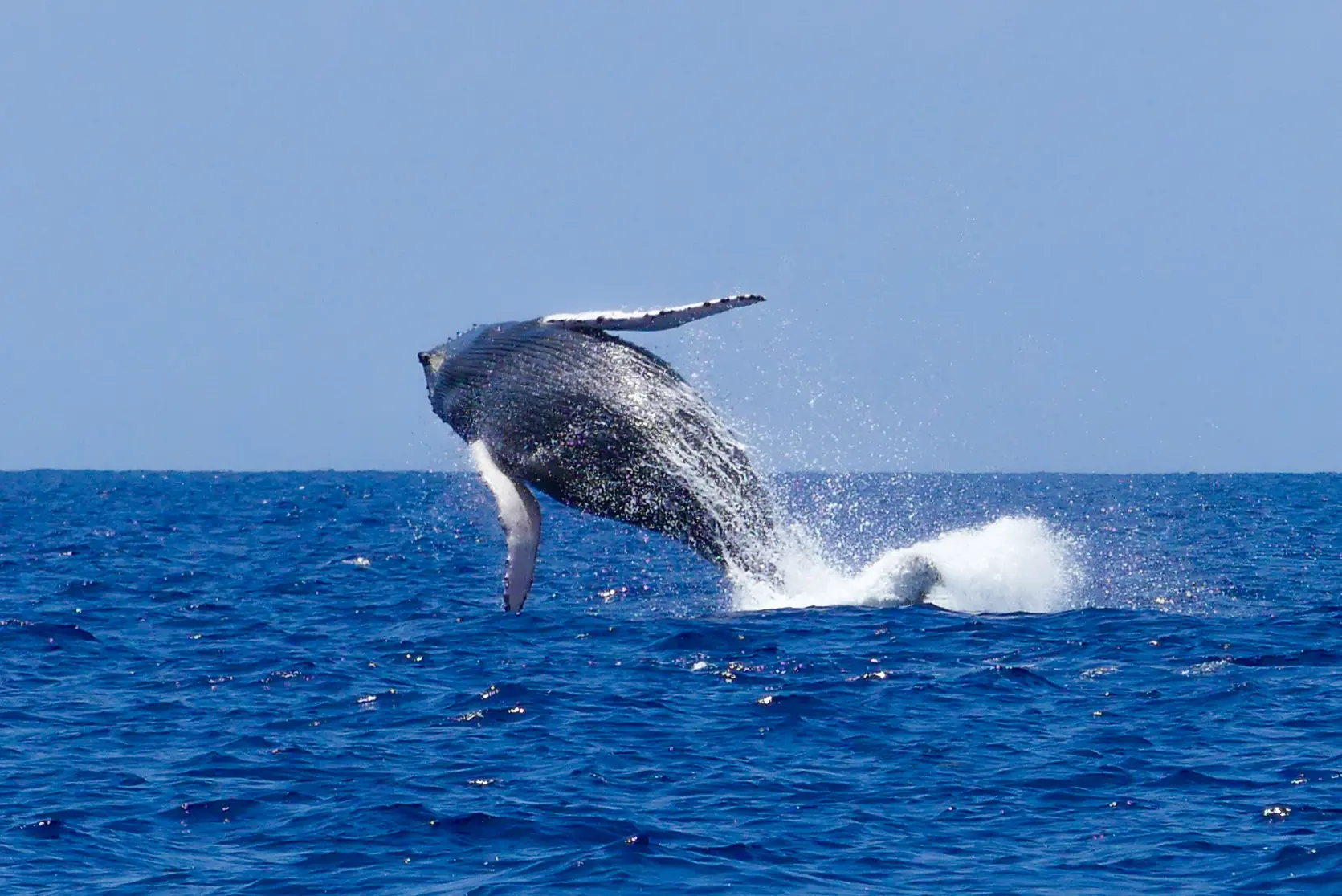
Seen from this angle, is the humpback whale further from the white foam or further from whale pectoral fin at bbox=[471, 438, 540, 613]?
the white foam

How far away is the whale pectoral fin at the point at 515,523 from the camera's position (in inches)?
590

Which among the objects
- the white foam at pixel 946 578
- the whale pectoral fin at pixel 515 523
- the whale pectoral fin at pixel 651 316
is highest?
the whale pectoral fin at pixel 651 316

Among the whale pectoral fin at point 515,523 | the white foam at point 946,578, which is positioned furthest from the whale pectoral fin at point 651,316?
the white foam at point 946,578

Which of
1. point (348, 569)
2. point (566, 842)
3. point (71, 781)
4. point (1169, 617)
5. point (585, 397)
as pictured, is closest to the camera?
point (566, 842)

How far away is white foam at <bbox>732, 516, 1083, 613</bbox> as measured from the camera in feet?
70.1

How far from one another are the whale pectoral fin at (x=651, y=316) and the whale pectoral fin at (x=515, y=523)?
1.61 metres

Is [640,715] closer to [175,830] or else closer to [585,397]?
[585,397]

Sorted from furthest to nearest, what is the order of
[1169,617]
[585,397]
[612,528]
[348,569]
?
[612,528], [348,569], [1169,617], [585,397]

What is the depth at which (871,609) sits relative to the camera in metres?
21.5

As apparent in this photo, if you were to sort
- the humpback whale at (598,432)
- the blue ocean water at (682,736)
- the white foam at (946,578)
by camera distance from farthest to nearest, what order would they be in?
the white foam at (946,578) → the humpback whale at (598,432) → the blue ocean water at (682,736)

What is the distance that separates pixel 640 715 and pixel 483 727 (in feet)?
4.66

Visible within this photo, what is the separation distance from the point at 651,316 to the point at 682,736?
4120 mm

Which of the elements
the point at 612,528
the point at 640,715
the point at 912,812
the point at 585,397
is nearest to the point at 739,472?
the point at 585,397

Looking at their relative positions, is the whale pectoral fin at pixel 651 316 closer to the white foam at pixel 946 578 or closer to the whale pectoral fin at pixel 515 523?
the whale pectoral fin at pixel 515 523
